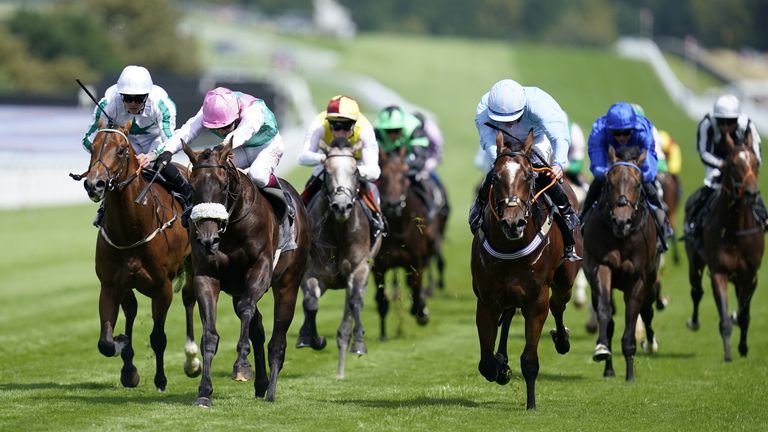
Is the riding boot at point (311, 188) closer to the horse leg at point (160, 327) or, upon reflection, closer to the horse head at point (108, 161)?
the horse leg at point (160, 327)

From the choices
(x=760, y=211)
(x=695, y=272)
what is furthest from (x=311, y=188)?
(x=695, y=272)

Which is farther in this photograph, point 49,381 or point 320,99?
point 320,99

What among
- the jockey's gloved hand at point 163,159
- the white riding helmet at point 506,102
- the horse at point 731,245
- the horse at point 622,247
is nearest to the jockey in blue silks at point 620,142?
the horse at point 622,247

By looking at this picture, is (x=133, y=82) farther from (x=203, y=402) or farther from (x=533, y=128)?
(x=533, y=128)

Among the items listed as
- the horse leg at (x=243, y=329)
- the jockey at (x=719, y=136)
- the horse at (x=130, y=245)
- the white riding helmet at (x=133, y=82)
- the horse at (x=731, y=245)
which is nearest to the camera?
the horse leg at (x=243, y=329)

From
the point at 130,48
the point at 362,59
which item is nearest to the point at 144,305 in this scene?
the point at 130,48

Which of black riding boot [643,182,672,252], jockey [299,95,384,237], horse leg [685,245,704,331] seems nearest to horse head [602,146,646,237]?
black riding boot [643,182,672,252]

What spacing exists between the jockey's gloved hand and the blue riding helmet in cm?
412

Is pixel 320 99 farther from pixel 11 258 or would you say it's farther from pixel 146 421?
pixel 146 421

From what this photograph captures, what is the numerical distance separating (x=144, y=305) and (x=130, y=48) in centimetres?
4978

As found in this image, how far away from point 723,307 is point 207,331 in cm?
640

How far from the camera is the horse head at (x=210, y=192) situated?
10.5 metres

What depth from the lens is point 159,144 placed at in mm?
13055

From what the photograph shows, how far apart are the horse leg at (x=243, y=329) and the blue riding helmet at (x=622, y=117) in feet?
13.1
